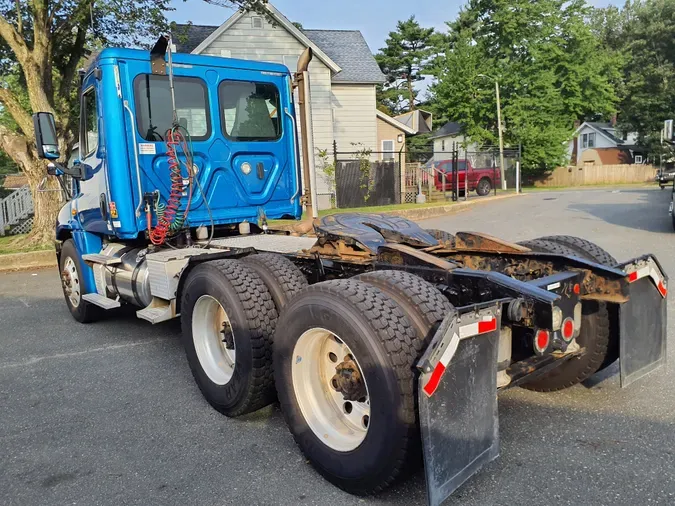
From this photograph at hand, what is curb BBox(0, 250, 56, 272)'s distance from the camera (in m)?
10.9

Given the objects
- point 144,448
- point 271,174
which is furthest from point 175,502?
point 271,174

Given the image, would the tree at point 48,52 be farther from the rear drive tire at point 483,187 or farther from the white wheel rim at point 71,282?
the rear drive tire at point 483,187

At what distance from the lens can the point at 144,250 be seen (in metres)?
5.43

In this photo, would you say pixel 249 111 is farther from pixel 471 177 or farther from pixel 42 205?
pixel 471 177

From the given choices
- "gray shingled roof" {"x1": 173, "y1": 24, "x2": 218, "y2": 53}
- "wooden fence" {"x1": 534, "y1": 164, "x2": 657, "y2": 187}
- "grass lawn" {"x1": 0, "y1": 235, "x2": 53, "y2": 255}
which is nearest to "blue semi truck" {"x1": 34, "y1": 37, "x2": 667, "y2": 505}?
"grass lawn" {"x1": 0, "y1": 235, "x2": 53, "y2": 255}

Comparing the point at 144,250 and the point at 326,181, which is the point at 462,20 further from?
the point at 144,250

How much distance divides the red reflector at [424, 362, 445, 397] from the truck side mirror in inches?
191

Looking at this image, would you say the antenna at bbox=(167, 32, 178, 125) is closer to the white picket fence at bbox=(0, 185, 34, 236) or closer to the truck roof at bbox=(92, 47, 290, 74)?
the truck roof at bbox=(92, 47, 290, 74)

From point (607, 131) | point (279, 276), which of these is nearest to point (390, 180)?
point (279, 276)

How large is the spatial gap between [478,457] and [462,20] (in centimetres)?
4995

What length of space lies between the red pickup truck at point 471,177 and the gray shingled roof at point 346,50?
197 inches

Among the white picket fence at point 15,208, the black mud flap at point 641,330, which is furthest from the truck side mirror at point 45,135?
the white picket fence at point 15,208

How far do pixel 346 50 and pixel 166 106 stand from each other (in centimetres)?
2358

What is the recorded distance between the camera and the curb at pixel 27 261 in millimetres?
10887
